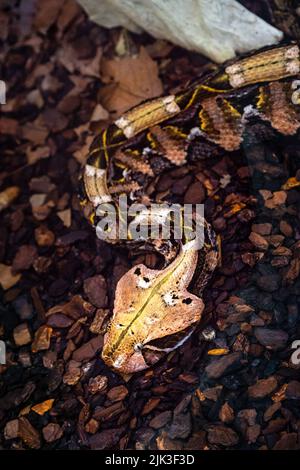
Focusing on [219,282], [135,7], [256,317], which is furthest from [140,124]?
[256,317]

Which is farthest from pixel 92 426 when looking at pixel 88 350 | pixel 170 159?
pixel 170 159

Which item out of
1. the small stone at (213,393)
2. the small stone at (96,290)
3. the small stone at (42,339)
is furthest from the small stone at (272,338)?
the small stone at (42,339)

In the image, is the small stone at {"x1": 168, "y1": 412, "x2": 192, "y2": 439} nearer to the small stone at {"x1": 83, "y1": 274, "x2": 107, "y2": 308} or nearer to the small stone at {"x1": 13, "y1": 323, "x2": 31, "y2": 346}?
the small stone at {"x1": 83, "y1": 274, "x2": 107, "y2": 308}

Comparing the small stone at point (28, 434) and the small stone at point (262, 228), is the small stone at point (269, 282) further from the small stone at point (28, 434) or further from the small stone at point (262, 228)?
the small stone at point (28, 434)

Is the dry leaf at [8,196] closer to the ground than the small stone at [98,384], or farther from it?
farther from it

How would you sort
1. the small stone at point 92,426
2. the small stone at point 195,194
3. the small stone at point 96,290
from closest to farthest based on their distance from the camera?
the small stone at point 92,426 < the small stone at point 96,290 < the small stone at point 195,194

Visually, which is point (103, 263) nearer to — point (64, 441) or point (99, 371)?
point (99, 371)

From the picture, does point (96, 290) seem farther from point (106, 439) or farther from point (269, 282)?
point (269, 282)

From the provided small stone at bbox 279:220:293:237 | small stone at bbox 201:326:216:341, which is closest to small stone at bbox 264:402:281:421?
small stone at bbox 201:326:216:341
